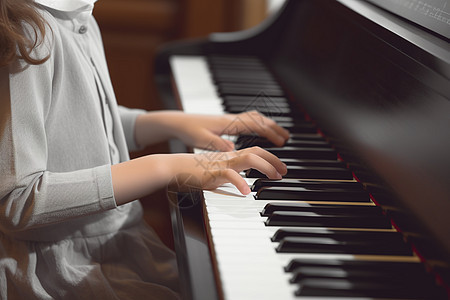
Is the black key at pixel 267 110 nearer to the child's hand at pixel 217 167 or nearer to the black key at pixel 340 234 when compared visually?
the child's hand at pixel 217 167

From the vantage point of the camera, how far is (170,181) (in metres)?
0.99

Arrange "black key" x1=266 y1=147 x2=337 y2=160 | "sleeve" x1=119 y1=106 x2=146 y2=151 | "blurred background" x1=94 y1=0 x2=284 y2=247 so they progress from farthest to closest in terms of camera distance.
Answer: "blurred background" x1=94 y1=0 x2=284 y2=247
"sleeve" x1=119 y1=106 x2=146 y2=151
"black key" x1=266 y1=147 x2=337 y2=160

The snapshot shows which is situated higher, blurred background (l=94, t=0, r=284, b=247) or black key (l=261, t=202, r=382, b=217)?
blurred background (l=94, t=0, r=284, b=247)

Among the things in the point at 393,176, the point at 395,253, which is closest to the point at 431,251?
the point at 395,253

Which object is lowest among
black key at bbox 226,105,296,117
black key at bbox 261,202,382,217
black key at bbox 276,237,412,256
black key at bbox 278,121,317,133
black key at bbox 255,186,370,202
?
black key at bbox 276,237,412,256

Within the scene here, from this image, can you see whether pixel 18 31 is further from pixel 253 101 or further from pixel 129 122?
pixel 253 101

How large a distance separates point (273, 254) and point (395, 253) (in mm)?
190

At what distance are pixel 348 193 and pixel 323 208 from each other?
0.29 feet

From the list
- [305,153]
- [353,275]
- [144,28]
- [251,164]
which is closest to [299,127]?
[305,153]

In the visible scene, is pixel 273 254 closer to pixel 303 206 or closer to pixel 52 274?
pixel 303 206

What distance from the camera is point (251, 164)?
974mm

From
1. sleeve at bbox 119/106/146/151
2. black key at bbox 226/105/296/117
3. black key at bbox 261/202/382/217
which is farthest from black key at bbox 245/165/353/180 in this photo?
sleeve at bbox 119/106/146/151

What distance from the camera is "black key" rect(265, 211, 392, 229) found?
88 centimetres

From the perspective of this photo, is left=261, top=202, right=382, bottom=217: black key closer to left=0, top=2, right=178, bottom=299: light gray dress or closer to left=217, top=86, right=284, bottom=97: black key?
left=0, top=2, right=178, bottom=299: light gray dress
